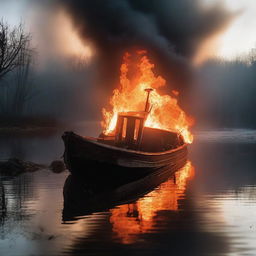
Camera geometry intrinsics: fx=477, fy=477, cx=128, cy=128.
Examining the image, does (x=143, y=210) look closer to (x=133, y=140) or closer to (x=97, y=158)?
(x=97, y=158)

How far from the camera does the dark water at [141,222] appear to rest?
12.5 meters

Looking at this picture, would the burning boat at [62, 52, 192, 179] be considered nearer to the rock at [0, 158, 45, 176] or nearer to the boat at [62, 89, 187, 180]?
the boat at [62, 89, 187, 180]

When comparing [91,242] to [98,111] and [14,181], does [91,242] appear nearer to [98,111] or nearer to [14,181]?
[14,181]

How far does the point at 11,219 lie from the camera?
628 inches

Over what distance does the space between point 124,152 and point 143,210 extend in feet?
24.0

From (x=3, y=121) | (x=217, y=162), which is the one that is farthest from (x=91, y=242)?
(x=3, y=121)

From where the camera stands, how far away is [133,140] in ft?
95.9

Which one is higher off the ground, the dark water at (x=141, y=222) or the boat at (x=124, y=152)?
the boat at (x=124, y=152)

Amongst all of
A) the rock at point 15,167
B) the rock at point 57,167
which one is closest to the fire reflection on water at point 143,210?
the rock at point 57,167

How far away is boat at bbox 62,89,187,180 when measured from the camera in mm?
23500

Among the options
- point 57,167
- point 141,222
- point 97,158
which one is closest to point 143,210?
point 141,222

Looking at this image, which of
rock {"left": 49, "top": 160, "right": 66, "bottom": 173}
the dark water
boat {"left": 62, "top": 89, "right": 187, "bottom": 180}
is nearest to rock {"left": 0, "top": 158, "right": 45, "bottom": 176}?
rock {"left": 49, "top": 160, "right": 66, "bottom": 173}

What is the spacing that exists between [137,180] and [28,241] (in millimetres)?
13967

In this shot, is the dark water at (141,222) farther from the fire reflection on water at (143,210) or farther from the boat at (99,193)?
the boat at (99,193)
